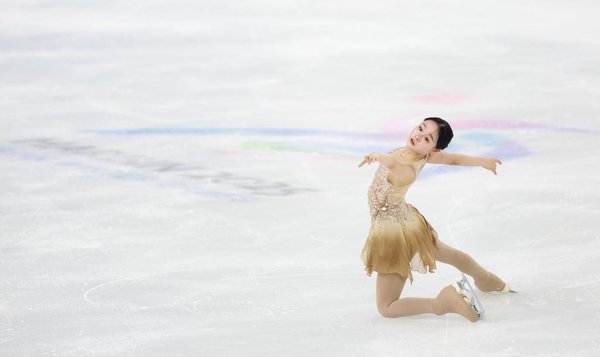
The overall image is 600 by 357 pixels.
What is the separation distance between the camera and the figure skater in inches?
173

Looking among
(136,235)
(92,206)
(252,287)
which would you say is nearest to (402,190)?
(252,287)

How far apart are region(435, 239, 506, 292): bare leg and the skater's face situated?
380 millimetres

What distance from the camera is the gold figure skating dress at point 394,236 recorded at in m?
4.40

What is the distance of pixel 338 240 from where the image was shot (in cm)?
568

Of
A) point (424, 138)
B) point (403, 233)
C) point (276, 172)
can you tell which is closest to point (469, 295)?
point (403, 233)

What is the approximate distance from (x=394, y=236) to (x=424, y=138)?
0.38m

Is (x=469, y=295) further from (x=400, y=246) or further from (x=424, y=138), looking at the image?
(x=424, y=138)

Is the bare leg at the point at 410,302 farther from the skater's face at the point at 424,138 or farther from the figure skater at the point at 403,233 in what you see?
the skater's face at the point at 424,138

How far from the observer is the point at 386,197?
14.5 feet

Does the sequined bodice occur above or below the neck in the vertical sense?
below

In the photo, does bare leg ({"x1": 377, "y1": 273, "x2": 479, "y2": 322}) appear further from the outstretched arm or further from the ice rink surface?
the outstretched arm

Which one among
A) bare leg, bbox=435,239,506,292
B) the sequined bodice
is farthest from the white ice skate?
the sequined bodice

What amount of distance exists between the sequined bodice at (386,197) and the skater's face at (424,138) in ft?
0.20

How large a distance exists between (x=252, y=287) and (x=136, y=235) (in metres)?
1.05
